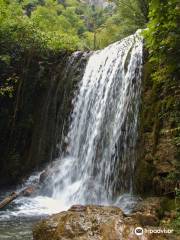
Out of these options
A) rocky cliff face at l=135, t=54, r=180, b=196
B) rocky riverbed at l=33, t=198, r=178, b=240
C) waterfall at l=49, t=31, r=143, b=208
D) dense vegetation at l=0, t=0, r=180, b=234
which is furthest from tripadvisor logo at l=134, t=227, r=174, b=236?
waterfall at l=49, t=31, r=143, b=208

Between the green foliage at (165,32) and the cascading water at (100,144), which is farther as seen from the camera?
the cascading water at (100,144)

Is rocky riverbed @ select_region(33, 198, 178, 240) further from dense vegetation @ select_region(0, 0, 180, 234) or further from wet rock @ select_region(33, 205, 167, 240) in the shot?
dense vegetation @ select_region(0, 0, 180, 234)

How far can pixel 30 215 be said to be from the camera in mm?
8883

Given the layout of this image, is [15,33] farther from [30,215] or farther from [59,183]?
[30,215]

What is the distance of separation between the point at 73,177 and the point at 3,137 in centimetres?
477

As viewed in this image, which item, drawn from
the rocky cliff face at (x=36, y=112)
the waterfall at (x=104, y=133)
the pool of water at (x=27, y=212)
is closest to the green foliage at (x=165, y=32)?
the waterfall at (x=104, y=133)

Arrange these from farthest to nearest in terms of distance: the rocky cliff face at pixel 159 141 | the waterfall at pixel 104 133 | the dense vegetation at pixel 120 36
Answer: the waterfall at pixel 104 133
the rocky cliff face at pixel 159 141
the dense vegetation at pixel 120 36

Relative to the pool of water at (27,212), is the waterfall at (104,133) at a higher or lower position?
higher

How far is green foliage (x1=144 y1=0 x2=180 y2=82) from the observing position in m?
6.91

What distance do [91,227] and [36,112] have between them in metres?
10.6

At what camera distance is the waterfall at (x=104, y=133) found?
10023mm

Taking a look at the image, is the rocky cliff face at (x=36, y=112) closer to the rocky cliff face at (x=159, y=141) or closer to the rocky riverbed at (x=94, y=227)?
the rocky cliff face at (x=159, y=141)

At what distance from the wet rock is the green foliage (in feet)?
11.6

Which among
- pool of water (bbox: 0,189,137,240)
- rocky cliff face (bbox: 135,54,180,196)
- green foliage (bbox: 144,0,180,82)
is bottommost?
pool of water (bbox: 0,189,137,240)
